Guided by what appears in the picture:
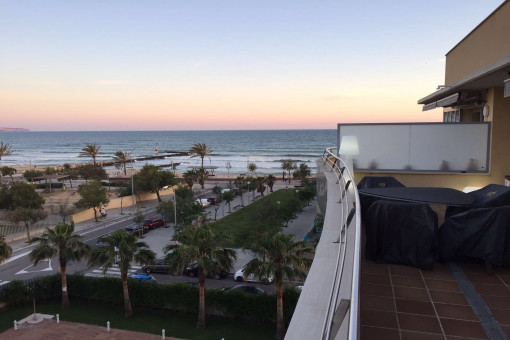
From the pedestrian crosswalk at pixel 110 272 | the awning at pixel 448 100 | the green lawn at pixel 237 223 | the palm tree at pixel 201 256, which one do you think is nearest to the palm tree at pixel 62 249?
the pedestrian crosswalk at pixel 110 272

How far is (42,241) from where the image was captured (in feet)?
57.6

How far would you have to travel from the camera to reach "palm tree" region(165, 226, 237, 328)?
14.6 m

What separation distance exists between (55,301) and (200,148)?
165 ft

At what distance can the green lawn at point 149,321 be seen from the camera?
15141mm

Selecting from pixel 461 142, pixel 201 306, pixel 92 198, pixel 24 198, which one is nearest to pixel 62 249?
pixel 201 306

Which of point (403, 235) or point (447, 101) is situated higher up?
point (447, 101)

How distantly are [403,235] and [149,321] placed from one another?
14542 millimetres

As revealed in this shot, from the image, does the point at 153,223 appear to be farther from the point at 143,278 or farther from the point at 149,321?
the point at 149,321

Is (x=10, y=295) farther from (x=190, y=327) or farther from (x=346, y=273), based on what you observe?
(x=346, y=273)

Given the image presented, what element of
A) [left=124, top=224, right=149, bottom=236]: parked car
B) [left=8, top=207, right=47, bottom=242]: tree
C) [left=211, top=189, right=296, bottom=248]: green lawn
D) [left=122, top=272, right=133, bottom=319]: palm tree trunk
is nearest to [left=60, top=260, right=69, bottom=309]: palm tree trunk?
[left=122, top=272, right=133, bottom=319]: palm tree trunk

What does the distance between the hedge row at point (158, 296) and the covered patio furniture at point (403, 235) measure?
36.2 ft

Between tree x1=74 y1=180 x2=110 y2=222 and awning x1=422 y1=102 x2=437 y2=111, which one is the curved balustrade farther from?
tree x1=74 y1=180 x2=110 y2=222

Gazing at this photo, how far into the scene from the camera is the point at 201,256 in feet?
48.3

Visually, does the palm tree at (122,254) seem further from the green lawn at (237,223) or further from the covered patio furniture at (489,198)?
the covered patio furniture at (489,198)
